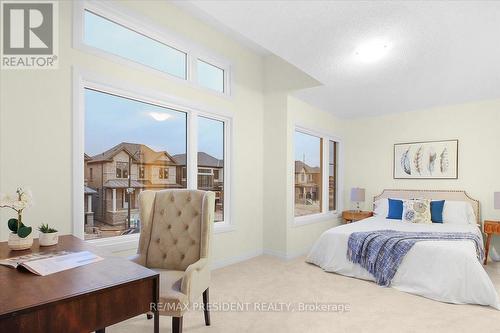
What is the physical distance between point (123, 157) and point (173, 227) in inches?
43.5

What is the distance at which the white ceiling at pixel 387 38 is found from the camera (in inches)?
102

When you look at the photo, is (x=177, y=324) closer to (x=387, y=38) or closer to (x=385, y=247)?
(x=385, y=247)

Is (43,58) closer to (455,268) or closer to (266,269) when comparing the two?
(266,269)

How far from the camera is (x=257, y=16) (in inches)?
105

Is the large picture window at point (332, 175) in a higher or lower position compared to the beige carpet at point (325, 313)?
higher

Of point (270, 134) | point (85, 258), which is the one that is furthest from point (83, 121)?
point (270, 134)

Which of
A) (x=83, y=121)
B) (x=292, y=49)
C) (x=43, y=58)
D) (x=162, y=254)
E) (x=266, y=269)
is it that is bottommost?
(x=266, y=269)

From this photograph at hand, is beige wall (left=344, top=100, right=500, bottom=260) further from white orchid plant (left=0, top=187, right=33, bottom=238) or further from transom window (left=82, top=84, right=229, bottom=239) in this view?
white orchid plant (left=0, top=187, right=33, bottom=238)

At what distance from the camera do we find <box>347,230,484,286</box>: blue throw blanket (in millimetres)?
3316

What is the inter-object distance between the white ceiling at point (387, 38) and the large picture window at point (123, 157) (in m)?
1.29

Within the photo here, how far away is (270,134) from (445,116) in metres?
3.01

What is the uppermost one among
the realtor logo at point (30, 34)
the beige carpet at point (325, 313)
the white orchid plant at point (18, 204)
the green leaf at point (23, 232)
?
the realtor logo at point (30, 34)

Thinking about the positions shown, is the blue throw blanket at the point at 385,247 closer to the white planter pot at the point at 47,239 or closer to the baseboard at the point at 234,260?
the baseboard at the point at 234,260

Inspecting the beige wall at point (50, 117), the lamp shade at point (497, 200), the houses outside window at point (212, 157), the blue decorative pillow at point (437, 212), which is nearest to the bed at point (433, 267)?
the blue decorative pillow at point (437, 212)
